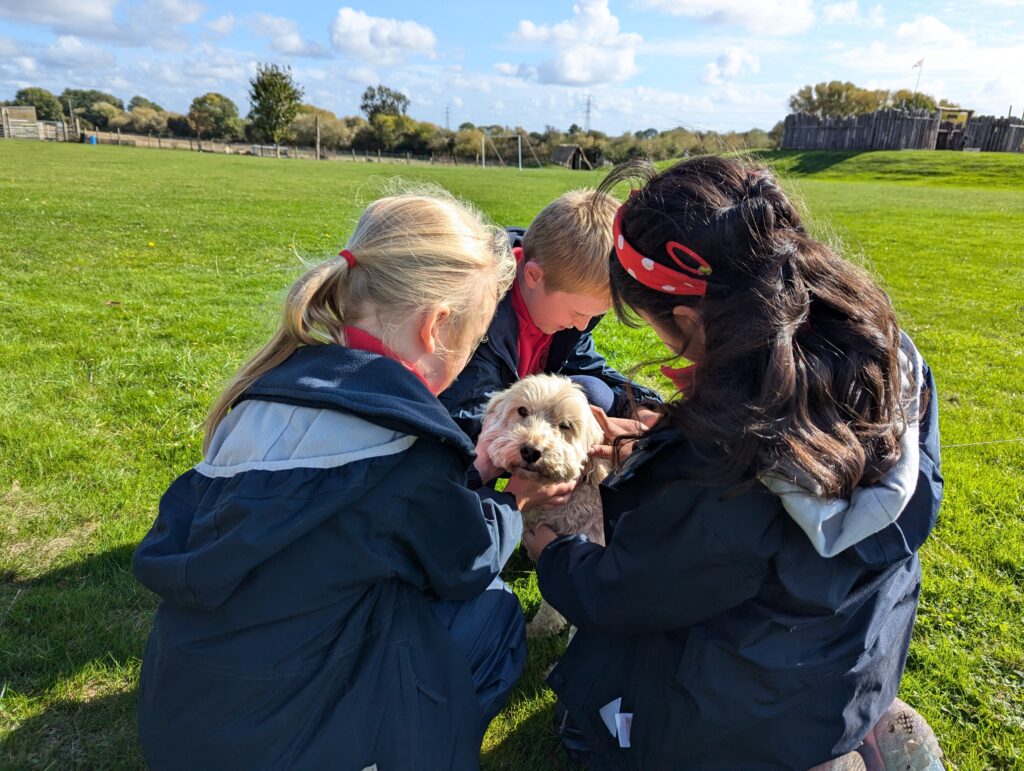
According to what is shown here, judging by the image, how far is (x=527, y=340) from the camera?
404 cm

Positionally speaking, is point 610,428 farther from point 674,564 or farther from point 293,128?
point 293,128

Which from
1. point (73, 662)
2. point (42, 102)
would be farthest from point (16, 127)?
point (73, 662)

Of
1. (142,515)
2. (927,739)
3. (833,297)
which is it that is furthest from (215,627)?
(142,515)

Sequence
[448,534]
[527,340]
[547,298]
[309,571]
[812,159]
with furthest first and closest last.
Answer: [812,159]
[527,340]
[547,298]
[448,534]
[309,571]

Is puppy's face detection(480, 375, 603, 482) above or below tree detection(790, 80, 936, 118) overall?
below

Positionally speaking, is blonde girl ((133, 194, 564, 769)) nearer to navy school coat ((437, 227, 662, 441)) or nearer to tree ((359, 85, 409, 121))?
navy school coat ((437, 227, 662, 441))

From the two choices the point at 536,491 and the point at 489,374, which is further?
the point at 489,374

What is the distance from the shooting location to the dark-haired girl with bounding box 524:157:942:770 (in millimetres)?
1782

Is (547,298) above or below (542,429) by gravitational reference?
above

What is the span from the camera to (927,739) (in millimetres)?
2213

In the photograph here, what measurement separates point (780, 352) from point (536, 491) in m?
1.66

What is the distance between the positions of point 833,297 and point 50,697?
322cm

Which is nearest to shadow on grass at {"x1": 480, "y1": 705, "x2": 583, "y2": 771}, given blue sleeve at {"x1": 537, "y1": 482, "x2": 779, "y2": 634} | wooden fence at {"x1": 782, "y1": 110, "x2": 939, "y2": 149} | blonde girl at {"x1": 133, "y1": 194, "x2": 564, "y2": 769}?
blonde girl at {"x1": 133, "y1": 194, "x2": 564, "y2": 769}

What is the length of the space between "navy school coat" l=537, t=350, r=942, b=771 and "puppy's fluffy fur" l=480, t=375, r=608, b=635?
100 centimetres
